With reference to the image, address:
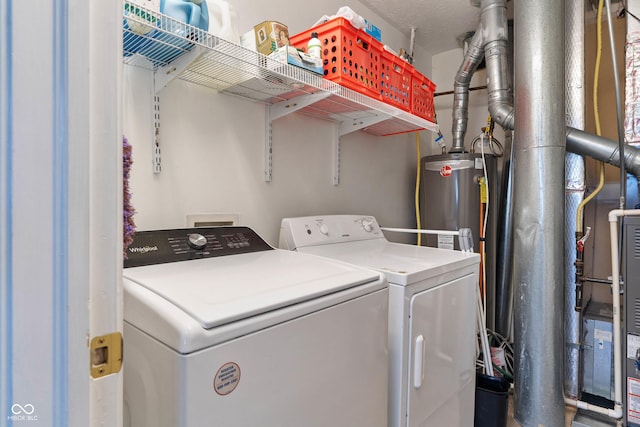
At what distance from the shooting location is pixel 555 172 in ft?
6.04

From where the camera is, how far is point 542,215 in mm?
1855

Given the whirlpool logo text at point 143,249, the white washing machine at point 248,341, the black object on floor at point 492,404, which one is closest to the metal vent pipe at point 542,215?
the black object on floor at point 492,404

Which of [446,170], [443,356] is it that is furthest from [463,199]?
[443,356]

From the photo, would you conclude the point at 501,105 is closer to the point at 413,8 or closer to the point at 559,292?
the point at 413,8

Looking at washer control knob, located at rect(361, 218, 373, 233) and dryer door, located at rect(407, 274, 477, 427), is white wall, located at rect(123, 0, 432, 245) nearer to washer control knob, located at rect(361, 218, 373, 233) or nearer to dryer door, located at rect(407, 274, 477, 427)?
washer control knob, located at rect(361, 218, 373, 233)

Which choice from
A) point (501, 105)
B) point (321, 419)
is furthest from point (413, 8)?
point (321, 419)

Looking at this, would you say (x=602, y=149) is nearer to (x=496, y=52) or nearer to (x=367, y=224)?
(x=496, y=52)

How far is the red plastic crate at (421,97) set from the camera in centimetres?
199

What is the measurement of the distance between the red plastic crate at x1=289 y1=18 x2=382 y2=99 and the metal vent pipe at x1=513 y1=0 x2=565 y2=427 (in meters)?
0.96

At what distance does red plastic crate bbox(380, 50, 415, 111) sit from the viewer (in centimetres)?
173

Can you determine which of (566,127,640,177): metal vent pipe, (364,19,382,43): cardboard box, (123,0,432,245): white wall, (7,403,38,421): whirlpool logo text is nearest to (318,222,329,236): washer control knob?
(123,0,432,245): white wall

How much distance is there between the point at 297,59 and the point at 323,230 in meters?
0.78

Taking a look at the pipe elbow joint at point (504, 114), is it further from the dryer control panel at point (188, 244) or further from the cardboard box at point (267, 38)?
the dryer control panel at point (188, 244)

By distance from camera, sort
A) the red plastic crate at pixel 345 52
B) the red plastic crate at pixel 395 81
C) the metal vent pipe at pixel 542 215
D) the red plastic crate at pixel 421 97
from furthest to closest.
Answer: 1. the red plastic crate at pixel 421 97
2. the metal vent pipe at pixel 542 215
3. the red plastic crate at pixel 395 81
4. the red plastic crate at pixel 345 52
